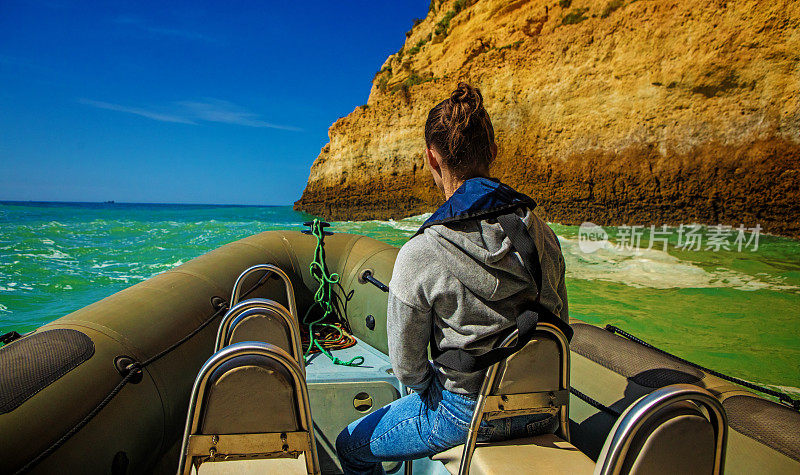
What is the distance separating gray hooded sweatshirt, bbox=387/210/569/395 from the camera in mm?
1140

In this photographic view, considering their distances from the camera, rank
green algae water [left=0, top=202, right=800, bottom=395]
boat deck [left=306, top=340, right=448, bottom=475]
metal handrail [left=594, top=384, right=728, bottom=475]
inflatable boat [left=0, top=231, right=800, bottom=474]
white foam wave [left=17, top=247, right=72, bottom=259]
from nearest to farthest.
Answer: metal handrail [left=594, top=384, right=728, bottom=475]
inflatable boat [left=0, top=231, right=800, bottom=474]
boat deck [left=306, top=340, right=448, bottom=475]
green algae water [left=0, top=202, right=800, bottom=395]
white foam wave [left=17, top=247, right=72, bottom=259]

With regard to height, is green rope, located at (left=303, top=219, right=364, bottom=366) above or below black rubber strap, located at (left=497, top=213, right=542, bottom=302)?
below

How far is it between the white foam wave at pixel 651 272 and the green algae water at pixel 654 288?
0.07 feet

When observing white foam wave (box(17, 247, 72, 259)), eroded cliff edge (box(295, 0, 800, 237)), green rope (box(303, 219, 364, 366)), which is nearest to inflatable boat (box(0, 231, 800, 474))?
green rope (box(303, 219, 364, 366))

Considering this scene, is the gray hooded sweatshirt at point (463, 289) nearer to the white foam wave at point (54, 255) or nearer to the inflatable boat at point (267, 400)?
the inflatable boat at point (267, 400)

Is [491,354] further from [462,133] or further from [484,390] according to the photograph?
[462,133]

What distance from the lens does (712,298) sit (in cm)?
652

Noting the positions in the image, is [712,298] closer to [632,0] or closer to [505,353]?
[505,353]

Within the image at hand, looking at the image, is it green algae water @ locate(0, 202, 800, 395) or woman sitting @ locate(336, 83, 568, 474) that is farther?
green algae water @ locate(0, 202, 800, 395)

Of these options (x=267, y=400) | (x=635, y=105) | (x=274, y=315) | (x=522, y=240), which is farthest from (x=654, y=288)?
(x=635, y=105)

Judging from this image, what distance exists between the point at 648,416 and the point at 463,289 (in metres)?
0.53

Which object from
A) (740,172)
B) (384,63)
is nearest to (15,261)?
(740,172)

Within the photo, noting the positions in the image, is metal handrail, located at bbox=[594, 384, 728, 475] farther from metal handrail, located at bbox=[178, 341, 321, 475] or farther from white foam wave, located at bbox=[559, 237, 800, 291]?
white foam wave, located at bbox=[559, 237, 800, 291]

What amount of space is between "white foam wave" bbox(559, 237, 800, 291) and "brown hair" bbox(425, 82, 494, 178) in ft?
24.7
